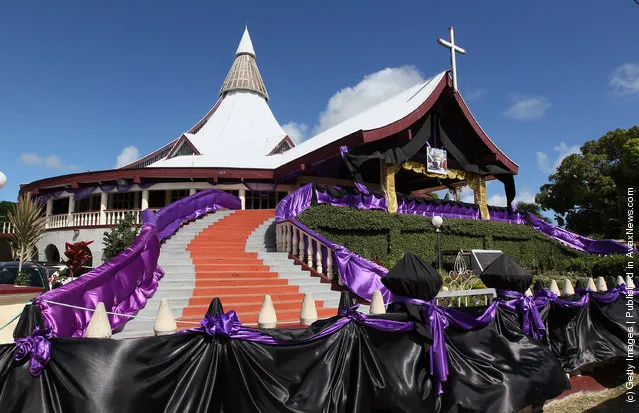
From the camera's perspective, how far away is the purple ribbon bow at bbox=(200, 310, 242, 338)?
3018 millimetres

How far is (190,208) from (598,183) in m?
27.9

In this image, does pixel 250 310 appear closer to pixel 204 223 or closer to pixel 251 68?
pixel 204 223

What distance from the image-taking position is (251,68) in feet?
122

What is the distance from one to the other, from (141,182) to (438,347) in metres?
19.2

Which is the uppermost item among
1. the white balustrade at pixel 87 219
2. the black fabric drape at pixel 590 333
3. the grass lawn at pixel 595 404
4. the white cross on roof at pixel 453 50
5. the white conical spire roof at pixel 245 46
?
the white conical spire roof at pixel 245 46

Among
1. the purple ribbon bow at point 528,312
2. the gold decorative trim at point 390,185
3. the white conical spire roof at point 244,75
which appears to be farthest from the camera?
the white conical spire roof at point 244,75

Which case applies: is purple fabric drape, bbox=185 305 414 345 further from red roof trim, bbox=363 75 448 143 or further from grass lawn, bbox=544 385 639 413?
red roof trim, bbox=363 75 448 143

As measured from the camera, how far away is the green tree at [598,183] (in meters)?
27.4

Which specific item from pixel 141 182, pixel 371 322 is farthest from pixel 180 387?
pixel 141 182

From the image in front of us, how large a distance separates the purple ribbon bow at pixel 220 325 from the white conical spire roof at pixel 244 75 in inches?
1349

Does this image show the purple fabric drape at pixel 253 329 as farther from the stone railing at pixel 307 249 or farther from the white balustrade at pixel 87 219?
the white balustrade at pixel 87 219

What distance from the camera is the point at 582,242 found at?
60.5 ft

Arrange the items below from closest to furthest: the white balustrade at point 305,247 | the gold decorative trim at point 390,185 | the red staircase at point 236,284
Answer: the red staircase at point 236,284 < the white balustrade at point 305,247 < the gold decorative trim at point 390,185

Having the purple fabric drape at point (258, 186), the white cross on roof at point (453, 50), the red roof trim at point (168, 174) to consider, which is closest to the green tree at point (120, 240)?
the red roof trim at point (168, 174)
